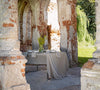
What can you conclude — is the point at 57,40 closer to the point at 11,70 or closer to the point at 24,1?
the point at 24,1

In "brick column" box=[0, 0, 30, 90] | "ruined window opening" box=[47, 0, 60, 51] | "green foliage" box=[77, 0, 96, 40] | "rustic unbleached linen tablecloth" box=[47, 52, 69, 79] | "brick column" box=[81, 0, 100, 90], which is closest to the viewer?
"brick column" box=[81, 0, 100, 90]

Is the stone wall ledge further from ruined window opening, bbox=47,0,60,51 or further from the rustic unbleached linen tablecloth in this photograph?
ruined window opening, bbox=47,0,60,51

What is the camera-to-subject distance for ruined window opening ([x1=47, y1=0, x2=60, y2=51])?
13.0 meters

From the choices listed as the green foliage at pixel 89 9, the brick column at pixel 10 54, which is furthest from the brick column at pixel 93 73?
the green foliage at pixel 89 9

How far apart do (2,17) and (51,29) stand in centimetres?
984

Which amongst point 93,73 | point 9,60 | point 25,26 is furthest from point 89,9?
point 93,73

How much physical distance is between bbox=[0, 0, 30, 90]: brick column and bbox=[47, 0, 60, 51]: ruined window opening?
9.55 metres

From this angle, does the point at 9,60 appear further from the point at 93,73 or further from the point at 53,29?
the point at 53,29

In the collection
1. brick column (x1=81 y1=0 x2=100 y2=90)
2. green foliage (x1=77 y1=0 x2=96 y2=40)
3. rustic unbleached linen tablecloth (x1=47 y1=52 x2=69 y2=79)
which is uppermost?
green foliage (x1=77 y1=0 x2=96 y2=40)

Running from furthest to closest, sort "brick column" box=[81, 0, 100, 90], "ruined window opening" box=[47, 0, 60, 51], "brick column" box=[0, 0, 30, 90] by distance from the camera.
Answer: "ruined window opening" box=[47, 0, 60, 51] < "brick column" box=[0, 0, 30, 90] < "brick column" box=[81, 0, 100, 90]

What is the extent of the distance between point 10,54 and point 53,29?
10.1 m

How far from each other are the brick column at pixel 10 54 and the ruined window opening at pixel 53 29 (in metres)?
9.55

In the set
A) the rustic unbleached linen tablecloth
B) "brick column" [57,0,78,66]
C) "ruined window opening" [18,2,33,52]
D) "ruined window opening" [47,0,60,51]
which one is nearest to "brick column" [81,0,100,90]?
the rustic unbleached linen tablecloth

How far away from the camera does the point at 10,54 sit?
328 centimetres
